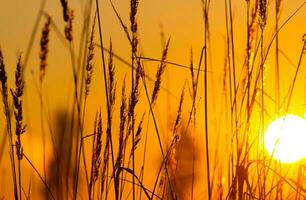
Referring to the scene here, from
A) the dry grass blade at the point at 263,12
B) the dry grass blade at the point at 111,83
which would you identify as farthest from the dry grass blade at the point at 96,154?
the dry grass blade at the point at 263,12

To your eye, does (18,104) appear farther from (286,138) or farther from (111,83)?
(286,138)

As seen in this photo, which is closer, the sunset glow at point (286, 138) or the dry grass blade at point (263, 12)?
the dry grass blade at point (263, 12)

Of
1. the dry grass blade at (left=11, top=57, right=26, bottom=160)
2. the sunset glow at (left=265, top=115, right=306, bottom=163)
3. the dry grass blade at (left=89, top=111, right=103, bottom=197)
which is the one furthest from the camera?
the sunset glow at (left=265, top=115, right=306, bottom=163)

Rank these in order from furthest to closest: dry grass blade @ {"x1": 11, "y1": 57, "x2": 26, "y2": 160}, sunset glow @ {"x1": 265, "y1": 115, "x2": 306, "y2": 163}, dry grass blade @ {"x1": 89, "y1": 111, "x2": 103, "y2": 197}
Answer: sunset glow @ {"x1": 265, "y1": 115, "x2": 306, "y2": 163}
dry grass blade @ {"x1": 89, "y1": 111, "x2": 103, "y2": 197}
dry grass blade @ {"x1": 11, "y1": 57, "x2": 26, "y2": 160}

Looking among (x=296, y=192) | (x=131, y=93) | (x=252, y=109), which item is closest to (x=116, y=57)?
(x=131, y=93)

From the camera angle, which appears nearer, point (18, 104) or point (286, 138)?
point (18, 104)

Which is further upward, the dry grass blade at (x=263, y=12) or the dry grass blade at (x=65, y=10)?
the dry grass blade at (x=263, y=12)

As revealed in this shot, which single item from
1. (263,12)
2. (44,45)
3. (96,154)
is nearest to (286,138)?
(263,12)

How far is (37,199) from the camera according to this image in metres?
2.40

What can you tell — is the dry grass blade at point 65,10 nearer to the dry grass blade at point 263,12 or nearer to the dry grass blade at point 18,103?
the dry grass blade at point 18,103

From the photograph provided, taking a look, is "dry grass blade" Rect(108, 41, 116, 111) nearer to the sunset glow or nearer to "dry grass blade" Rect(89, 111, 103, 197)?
"dry grass blade" Rect(89, 111, 103, 197)

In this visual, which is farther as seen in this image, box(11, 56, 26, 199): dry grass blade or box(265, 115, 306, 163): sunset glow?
box(265, 115, 306, 163): sunset glow

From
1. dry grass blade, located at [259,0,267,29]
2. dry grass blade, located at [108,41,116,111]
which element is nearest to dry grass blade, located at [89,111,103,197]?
dry grass blade, located at [108,41,116,111]

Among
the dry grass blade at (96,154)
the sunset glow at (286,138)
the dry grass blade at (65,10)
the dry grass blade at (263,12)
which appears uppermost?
the dry grass blade at (263,12)
